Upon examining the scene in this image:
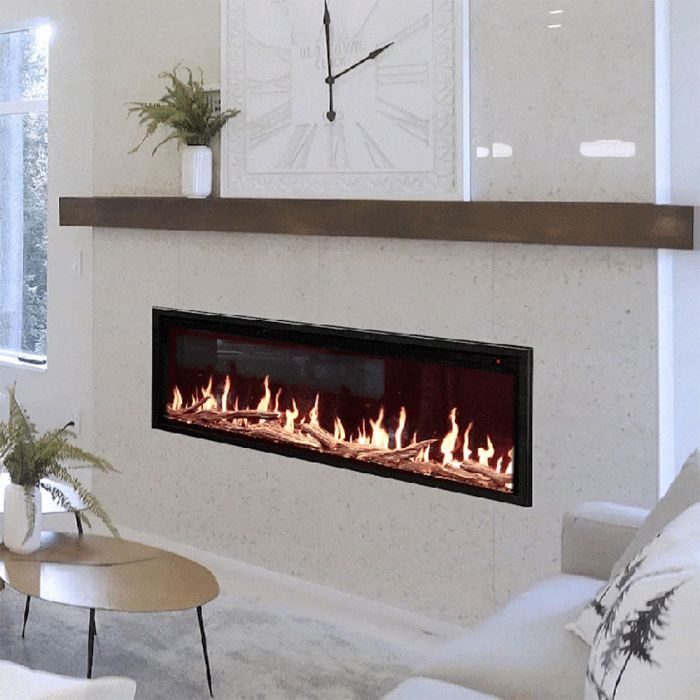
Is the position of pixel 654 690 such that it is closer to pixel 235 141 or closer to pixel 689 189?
pixel 689 189

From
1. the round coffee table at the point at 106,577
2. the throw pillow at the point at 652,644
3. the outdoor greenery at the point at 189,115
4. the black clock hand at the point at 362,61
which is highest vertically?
the black clock hand at the point at 362,61

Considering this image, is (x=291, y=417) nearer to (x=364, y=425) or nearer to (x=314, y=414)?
(x=314, y=414)

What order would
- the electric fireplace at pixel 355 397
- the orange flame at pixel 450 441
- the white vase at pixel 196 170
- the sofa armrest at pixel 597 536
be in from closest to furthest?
the sofa armrest at pixel 597 536 → the electric fireplace at pixel 355 397 → the orange flame at pixel 450 441 → the white vase at pixel 196 170

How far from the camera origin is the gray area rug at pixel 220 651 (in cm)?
337

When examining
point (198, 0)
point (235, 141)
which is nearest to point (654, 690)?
point (235, 141)

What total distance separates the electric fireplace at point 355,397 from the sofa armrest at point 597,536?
2.24 ft

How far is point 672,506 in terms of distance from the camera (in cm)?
249

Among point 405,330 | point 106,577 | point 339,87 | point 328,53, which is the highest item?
point 328,53

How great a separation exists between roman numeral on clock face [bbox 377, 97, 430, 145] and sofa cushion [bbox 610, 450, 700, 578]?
160 centimetres

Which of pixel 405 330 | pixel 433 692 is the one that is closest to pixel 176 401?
pixel 405 330

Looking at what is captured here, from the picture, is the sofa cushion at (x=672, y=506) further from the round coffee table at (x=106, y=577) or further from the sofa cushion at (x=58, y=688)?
the sofa cushion at (x=58, y=688)

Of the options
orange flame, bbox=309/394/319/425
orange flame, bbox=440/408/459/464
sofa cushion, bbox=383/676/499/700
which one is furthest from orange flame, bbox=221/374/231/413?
sofa cushion, bbox=383/676/499/700

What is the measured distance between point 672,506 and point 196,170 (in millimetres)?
2473

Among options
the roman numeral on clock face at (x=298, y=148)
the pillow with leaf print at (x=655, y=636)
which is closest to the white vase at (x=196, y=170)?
the roman numeral on clock face at (x=298, y=148)
